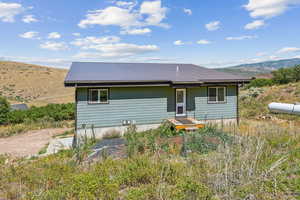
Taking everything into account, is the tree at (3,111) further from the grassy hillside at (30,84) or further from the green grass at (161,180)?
the grassy hillside at (30,84)

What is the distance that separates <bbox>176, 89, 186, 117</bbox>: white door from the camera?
10695 mm

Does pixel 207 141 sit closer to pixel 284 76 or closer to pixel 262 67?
pixel 284 76

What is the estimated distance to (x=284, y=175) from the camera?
13.3 feet

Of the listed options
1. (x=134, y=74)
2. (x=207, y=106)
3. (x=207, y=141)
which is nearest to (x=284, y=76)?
(x=207, y=106)

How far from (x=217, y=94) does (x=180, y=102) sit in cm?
244

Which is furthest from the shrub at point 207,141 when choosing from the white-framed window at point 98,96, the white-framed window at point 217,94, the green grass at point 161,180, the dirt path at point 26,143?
the dirt path at point 26,143

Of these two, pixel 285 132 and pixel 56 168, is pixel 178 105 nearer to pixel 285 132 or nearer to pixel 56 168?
pixel 285 132

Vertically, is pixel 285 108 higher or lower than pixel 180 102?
lower

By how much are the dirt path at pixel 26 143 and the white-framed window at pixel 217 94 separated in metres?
9.66

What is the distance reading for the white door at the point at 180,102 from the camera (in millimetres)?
10695

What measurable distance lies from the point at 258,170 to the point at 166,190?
2.01 metres

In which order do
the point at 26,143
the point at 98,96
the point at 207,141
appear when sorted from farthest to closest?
the point at 26,143 < the point at 98,96 < the point at 207,141

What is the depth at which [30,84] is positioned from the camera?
148ft

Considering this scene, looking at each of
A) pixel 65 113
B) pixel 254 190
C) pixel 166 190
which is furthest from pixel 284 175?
pixel 65 113
